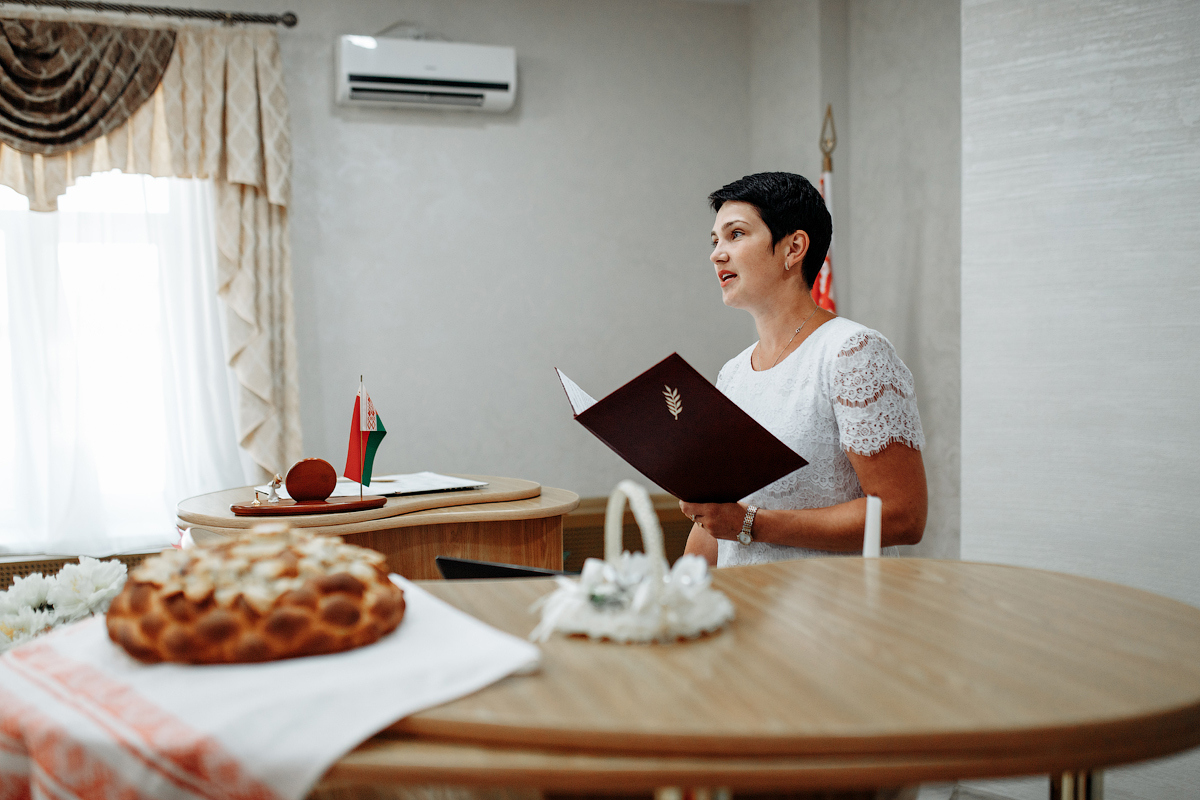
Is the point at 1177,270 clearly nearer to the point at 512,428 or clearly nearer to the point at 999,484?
the point at 999,484

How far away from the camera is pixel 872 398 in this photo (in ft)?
4.64

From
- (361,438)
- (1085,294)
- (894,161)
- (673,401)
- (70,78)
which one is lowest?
(361,438)

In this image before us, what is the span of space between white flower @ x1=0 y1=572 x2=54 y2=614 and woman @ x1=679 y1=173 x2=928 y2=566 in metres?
0.91

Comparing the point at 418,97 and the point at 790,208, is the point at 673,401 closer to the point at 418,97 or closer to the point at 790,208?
the point at 790,208

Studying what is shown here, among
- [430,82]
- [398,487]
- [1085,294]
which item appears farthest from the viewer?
[430,82]

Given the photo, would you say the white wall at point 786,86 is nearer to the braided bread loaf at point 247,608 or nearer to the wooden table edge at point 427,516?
the wooden table edge at point 427,516

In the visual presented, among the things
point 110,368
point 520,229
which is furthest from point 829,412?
point 110,368

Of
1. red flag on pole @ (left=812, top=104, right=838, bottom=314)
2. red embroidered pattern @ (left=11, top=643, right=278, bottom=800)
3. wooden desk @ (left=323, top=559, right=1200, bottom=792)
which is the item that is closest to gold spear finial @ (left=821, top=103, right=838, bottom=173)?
red flag on pole @ (left=812, top=104, right=838, bottom=314)

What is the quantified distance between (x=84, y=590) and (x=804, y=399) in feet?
3.70

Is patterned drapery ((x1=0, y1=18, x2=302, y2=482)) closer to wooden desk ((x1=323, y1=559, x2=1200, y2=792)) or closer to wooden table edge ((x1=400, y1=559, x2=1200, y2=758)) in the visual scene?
wooden desk ((x1=323, y1=559, x2=1200, y2=792))

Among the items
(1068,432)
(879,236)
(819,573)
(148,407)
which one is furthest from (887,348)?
(148,407)

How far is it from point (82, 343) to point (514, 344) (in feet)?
5.81

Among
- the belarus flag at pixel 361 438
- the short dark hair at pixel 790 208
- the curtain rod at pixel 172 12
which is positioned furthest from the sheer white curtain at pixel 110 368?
the short dark hair at pixel 790 208

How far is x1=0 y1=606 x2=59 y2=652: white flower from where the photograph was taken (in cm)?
99
